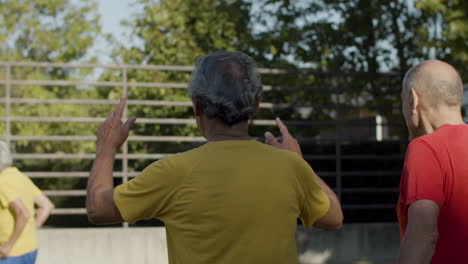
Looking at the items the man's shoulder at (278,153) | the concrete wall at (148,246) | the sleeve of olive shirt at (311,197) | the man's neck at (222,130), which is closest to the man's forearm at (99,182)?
the man's neck at (222,130)

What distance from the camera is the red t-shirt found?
7.98ft

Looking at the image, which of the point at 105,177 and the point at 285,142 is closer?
the point at 105,177

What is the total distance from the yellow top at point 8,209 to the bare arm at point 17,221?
3 cm

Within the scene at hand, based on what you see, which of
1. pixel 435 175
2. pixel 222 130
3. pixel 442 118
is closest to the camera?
pixel 222 130

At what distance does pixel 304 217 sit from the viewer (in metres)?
2.29

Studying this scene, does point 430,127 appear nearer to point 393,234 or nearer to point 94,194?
point 94,194

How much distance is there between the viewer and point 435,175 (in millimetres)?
2430

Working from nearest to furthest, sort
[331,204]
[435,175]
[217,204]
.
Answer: [217,204] → [331,204] → [435,175]

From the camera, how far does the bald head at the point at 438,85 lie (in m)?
2.62

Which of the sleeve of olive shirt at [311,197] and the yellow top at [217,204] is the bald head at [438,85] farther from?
the yellow top at [217,204]

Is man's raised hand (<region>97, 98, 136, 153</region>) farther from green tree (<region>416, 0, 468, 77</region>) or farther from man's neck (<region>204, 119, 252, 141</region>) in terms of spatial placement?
green tree (<region>416, 0, 468, 77</region>)

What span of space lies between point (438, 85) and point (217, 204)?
112 centimetres

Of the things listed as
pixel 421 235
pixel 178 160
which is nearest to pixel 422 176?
pixel 421 235

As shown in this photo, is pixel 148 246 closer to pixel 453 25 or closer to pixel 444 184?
pixel 453 25
